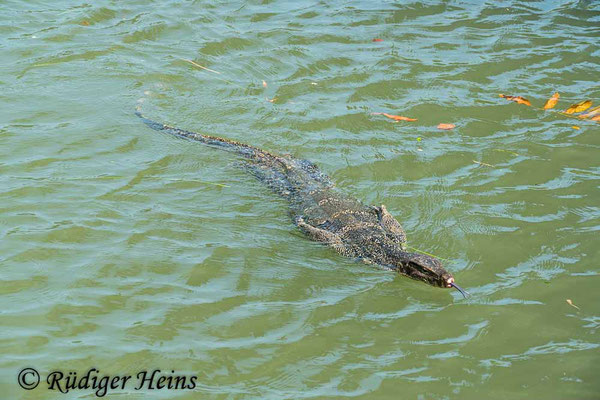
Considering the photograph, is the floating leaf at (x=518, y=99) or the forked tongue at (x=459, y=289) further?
the floating leaf at (x=518, y=99)

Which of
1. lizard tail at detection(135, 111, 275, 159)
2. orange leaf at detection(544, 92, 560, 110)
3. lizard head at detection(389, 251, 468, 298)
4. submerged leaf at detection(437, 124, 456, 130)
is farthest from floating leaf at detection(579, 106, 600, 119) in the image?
lizard tail at detection(135, 111, 275, 159)

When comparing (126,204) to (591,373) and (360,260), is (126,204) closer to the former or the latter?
(360,260)

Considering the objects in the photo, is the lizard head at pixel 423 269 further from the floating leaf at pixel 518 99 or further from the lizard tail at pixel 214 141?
the floating leaf at pixel 518 99

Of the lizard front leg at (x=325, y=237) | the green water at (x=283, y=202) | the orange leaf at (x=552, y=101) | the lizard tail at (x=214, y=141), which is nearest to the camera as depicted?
the green water at (x=283, y=202)

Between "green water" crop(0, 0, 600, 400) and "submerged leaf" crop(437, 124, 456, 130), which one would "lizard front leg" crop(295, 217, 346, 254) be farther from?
"submerged leaf" crop(437, 124, 456, 130)

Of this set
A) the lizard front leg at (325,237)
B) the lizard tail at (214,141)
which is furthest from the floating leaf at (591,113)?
the lizard front leg at (325,237)

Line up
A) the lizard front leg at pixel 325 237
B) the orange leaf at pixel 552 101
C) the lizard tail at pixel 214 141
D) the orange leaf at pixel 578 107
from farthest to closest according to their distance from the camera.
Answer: the orange leaf at pixel 552 101
the orange leaf at pixel 578 107
the lizard tail at pixel 214 141
the lizard front leg at pixel 325 237

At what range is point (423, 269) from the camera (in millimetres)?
5766

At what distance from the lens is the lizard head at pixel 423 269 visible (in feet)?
18.5

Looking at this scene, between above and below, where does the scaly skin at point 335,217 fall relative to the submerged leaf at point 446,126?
below

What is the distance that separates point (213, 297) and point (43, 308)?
1337 millimetres

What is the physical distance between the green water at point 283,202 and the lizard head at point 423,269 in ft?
0.40

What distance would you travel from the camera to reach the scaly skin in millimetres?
5922

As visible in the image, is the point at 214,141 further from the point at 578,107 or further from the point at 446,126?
the point at 578,107
